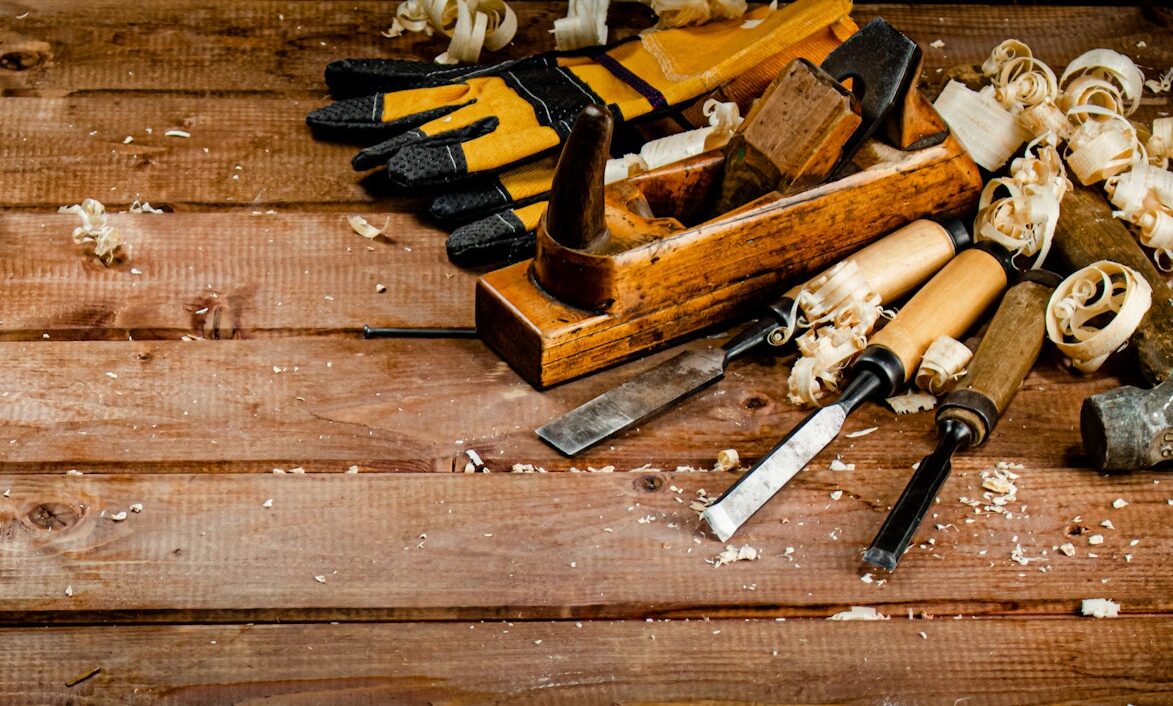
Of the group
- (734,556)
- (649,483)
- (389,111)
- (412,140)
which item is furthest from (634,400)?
(389,111)

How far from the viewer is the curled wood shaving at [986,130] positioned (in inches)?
71.5

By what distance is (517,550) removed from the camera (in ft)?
4.44

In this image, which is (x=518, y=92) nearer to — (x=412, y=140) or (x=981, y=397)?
(x=412, y=140)

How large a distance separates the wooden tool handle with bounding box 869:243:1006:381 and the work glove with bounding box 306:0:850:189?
47 centimetres

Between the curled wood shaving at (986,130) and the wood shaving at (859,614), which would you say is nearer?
the wood shaving at (859,614)

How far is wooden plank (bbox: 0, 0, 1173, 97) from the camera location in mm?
2027

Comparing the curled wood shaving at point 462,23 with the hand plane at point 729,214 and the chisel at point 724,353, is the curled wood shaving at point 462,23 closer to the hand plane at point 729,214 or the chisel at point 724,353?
the hand plane at point 729,214

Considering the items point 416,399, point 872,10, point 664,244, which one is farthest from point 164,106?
point 872,10

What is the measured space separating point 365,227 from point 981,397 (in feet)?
2.85

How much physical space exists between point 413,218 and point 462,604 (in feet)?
2.28

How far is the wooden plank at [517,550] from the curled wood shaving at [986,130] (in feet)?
1.87

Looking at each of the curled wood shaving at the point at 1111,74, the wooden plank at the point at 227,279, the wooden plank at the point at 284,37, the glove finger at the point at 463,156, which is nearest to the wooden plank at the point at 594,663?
the wooden plank at the point at 227,279

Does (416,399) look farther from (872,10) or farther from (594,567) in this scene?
(872,10)

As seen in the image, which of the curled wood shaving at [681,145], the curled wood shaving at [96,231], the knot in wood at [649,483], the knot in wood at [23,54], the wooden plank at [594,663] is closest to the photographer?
the wooden plank at [594,663]
